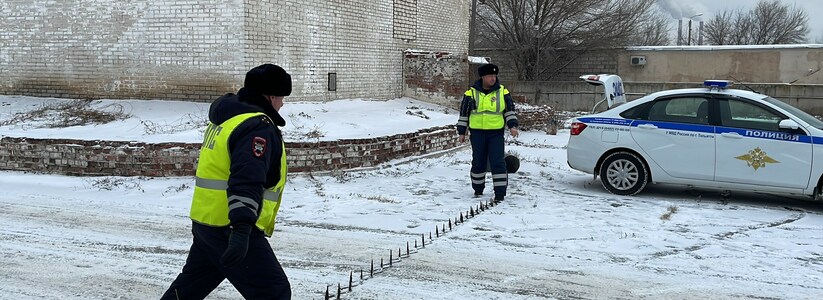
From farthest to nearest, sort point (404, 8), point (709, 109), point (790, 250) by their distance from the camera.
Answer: point (404, 8), point (709, 109), point (790, 250)

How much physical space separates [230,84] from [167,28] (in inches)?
57.5

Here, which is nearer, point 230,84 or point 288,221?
point 288,221

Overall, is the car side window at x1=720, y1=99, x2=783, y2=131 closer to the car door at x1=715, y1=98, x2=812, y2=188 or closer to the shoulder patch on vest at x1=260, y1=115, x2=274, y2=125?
the car door at x1=715, y1=98, x2=812, y2=188

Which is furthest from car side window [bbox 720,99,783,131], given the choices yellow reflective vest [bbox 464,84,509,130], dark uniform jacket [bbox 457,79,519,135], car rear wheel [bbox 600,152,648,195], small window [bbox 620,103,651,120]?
yellow reflective vest [bbox 464,84,509,130]

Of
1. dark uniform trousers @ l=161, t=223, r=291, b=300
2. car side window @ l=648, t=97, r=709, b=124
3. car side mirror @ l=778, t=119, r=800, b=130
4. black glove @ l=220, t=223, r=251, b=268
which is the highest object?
car side window @ l=648, t=97, r=709, b=124

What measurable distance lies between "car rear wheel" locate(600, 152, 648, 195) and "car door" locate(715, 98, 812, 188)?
912 mm

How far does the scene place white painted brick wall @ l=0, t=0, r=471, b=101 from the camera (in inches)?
455

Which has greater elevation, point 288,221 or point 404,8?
point 404,8

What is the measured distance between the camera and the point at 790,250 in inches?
244

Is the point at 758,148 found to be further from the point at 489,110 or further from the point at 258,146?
the point at 258,146

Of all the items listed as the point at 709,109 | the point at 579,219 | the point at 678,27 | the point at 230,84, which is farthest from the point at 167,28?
the point at 678,27

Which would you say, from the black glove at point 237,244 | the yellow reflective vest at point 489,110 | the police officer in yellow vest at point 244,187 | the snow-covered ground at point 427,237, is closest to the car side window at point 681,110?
the snow-covered ground at point 427,237

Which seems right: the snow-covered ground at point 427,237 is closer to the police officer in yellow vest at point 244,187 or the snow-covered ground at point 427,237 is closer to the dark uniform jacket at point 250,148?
the police officer in yellow vest at point 244,187

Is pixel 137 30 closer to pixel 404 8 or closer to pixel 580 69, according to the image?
pixel 404 8
